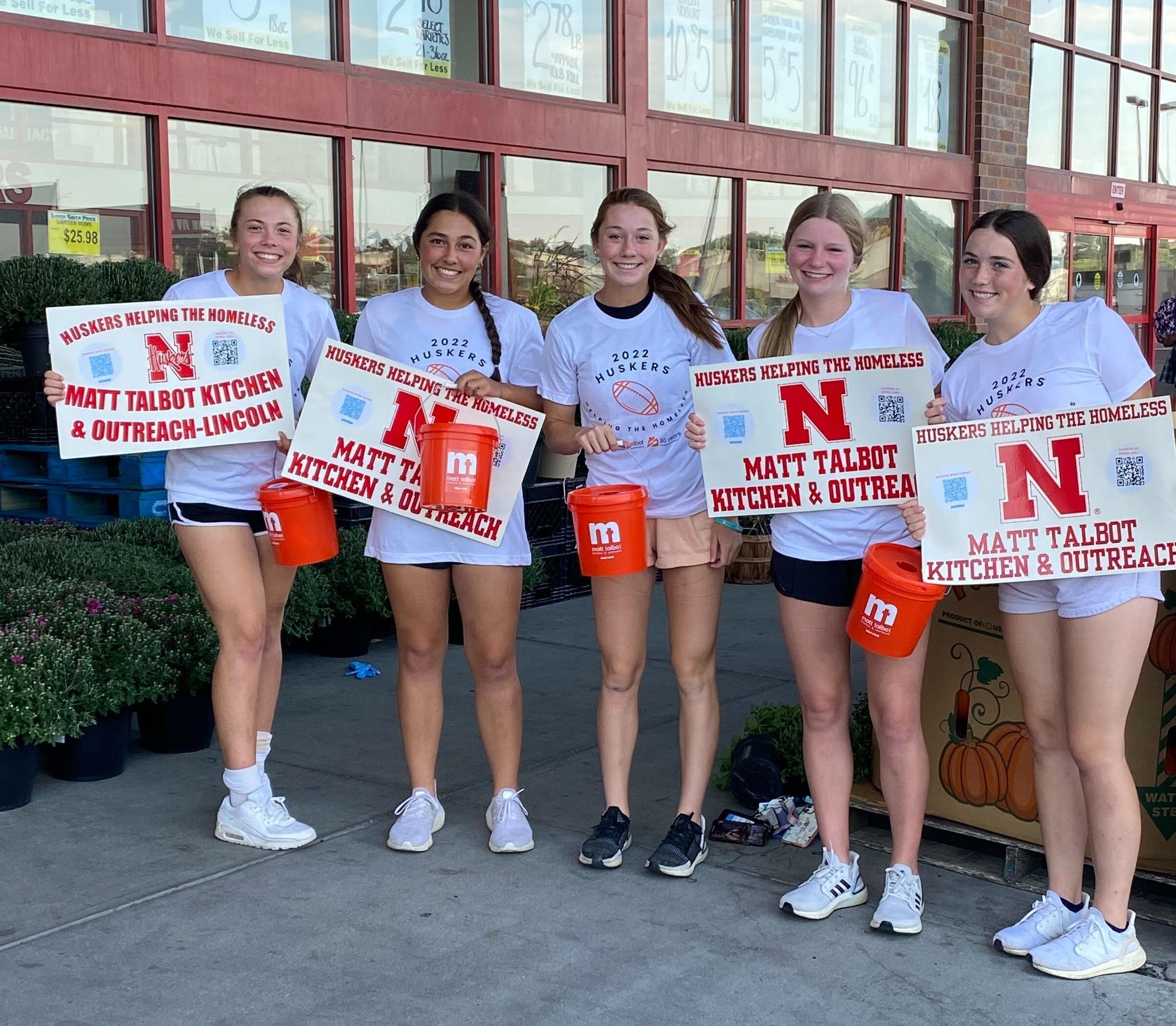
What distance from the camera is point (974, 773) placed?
4.20 m

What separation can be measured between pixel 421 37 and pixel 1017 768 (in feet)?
21.4

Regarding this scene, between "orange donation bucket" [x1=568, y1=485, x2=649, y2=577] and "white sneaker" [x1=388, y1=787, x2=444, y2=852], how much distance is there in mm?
1061

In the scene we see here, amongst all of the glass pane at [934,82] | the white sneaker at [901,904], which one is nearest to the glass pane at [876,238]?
the glass pane at [934,82]

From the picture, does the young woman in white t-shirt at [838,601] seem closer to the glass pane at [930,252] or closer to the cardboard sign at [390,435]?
the cardboard sign at [390,435]

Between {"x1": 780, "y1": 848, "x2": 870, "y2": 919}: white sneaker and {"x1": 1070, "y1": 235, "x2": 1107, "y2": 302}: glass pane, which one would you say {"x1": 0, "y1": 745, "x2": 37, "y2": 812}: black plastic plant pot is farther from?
{"x1": 1070, "y1": 235, "x2": 1107, "y2": 302}: glass pane

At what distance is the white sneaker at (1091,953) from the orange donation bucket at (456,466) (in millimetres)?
1918

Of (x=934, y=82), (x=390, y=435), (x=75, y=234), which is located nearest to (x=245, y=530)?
(x=390, y=435)

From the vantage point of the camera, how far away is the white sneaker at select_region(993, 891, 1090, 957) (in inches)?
141

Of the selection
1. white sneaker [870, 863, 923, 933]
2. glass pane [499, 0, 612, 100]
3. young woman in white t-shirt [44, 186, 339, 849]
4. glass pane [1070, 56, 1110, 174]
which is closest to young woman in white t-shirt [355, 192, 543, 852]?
young woman in white t-shirt [44, 186, 339, 849]

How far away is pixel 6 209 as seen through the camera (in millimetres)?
7082

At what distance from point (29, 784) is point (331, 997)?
1947mm

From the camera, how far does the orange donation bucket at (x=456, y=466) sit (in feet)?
13.1

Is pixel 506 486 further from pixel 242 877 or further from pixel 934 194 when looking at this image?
pixel 934 194

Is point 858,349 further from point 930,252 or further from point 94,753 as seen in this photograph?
point 930,252
